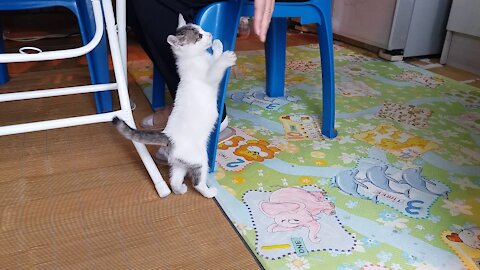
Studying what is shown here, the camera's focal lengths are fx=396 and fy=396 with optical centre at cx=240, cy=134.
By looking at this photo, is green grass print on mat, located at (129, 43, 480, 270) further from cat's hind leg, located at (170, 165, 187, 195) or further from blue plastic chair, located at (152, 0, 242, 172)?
blue plastic chair, located at (152, 0, 242, 172)

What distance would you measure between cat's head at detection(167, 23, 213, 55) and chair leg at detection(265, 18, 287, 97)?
54cm

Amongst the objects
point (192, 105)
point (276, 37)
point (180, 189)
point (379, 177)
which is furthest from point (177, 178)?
point (276, 37)

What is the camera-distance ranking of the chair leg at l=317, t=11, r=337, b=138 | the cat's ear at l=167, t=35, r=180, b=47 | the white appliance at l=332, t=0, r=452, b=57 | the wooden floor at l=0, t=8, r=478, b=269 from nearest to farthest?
the wooden floor at l=0, t=8, r=478, b=269
the cat's ear at l=167, t=35, r=180, b=47
the chair leg at l=317, t=11, r=337, b=138
the white appliance at l=332, t=0, r=452, b=57

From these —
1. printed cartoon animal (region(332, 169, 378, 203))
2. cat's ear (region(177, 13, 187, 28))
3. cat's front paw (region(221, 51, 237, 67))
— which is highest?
cat's ear (region(177, 13, 187, 28))

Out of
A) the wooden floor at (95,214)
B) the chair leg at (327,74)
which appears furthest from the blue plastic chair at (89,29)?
the chair leg at (327,74)

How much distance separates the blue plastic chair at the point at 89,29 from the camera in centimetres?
109

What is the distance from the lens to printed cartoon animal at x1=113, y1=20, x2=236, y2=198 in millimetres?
811

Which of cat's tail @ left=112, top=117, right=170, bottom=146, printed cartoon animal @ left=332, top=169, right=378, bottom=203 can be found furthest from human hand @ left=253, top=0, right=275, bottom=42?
printed cartoon animal @ left=332, top=169, right=378, bottom=203

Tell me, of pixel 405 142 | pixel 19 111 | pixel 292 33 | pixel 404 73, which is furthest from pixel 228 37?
pixel 292 33

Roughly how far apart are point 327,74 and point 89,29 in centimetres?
72

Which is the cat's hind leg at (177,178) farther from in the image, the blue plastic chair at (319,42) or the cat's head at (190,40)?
the blue plastic chair at (319,42)

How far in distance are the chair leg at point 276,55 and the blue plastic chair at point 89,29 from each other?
0.54m

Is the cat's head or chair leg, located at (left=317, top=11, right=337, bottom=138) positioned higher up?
the cat's head

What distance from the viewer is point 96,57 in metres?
1.21
